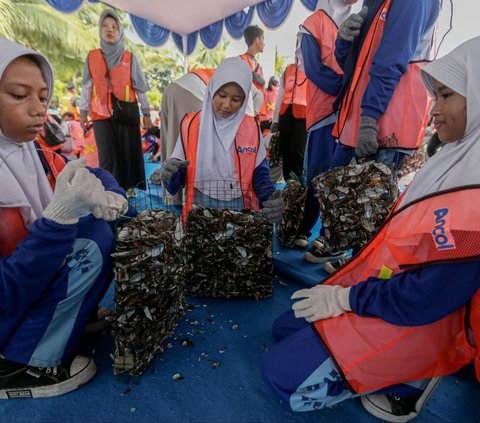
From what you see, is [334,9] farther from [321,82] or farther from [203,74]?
[203,74]

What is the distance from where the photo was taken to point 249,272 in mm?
1394

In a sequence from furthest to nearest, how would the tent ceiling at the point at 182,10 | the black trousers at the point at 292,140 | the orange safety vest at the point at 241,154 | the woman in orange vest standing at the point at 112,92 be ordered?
the tent ceiling at the point at 182,10, the woman in orange vest standing at the point at 112,92, the black trousers at the point at 292,140, the orange safety vest at the point at 241,154

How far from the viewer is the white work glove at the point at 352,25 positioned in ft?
4.57

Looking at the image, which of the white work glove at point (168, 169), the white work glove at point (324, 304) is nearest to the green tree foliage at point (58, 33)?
the white work glove at point (168, 169)

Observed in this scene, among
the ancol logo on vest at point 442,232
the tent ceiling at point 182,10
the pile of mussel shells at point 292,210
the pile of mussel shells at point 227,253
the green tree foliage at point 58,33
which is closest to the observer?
the ancol logo on vest at point 442,232

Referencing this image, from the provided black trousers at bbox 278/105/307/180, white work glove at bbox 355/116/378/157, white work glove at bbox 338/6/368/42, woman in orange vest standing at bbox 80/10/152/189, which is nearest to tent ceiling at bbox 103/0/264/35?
woman in orange vest standing at bbox 80/10/152/189

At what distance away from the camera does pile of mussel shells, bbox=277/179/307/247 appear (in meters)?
1.74

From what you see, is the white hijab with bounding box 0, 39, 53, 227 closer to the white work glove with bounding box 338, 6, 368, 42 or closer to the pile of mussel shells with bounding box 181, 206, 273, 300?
the pile of mussel shells with bounding box 181, 206, 273, 300

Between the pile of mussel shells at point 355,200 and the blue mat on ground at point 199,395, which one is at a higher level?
the pile of mussel shells at point 355,200

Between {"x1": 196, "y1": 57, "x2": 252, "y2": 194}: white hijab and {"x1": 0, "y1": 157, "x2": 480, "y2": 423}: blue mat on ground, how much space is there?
771 mm

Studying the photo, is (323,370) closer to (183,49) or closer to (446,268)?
(446,268)

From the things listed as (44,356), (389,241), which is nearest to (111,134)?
(44,356)

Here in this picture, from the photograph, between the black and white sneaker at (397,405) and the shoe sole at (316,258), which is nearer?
the black and white sneaker at (397,405)

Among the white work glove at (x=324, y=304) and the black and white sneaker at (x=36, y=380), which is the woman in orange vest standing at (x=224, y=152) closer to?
the white work glove at (x=324, y=304)
